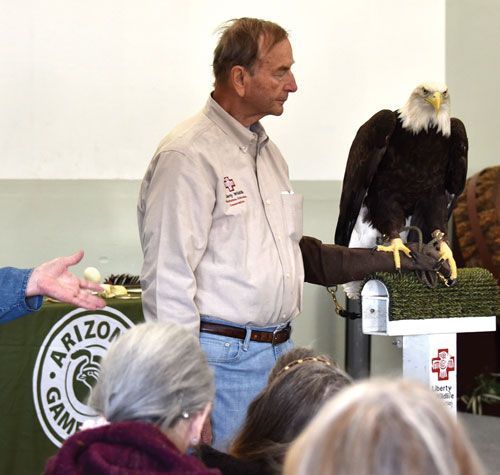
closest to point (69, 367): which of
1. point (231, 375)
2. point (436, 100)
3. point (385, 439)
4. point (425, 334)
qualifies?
point (231, 375)

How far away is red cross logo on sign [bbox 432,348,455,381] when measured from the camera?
3.09 meters

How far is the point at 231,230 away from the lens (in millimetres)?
2846

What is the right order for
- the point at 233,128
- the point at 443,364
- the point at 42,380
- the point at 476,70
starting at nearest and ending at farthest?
1. the point at 233,128
2. the point at 443,364
3. the point at 42,380
4. the point at 476,70

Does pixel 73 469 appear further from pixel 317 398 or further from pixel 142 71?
pixel 142 71

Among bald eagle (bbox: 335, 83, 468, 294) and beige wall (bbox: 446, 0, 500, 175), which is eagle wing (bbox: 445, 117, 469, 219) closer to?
bald eagle (bbox: 335, 83, 468, 294)

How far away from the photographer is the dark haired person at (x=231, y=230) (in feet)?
9.11

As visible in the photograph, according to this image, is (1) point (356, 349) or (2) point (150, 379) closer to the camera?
(2) point (150, 379)

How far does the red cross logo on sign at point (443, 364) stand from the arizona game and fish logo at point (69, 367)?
1393 mm

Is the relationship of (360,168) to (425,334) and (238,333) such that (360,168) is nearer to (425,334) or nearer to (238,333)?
(425,334)

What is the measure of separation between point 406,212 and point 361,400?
10.0ft

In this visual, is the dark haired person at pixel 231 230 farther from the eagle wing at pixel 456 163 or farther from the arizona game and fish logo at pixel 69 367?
the eagle wing at pixel 456 163

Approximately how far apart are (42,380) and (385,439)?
9.66 ft

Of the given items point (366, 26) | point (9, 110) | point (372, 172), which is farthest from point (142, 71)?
point (372, 172)

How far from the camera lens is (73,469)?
144cm
